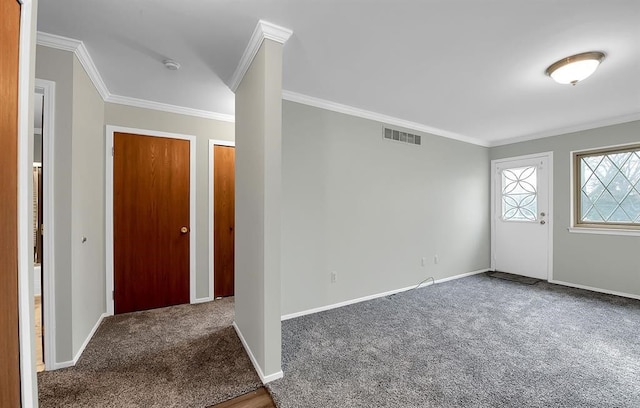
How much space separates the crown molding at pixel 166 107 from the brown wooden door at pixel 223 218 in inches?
15.4

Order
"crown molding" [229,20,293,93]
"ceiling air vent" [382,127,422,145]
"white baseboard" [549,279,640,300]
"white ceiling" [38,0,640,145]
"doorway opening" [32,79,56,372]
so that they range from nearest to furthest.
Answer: "white ceiling" [38,0,640,145] < "crown molding" [229,20,293,93] < "doorway opening" [32,79,56,372] < "white baseboard" [549,279,640,300] < "ceiling air vent" [382,127,422,145]

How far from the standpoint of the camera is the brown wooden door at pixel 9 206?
2.83ft

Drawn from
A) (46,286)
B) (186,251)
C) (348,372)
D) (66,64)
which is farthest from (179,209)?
(348,372)

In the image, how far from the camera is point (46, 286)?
6.02ft

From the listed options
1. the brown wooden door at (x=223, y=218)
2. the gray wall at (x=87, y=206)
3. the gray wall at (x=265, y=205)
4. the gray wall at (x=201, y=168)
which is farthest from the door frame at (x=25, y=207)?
the brown wooden door at (x=223, y=218)

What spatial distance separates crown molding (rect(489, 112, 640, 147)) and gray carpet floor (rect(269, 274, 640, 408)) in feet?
7.74

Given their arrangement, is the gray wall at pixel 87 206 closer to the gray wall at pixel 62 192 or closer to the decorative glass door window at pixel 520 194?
the gray wall at pixel 62 192

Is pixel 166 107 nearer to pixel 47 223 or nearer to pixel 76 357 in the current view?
pixel 47 223

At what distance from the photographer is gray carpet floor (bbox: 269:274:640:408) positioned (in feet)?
5.38

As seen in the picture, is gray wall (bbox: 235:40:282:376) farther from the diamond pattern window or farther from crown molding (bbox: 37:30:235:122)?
the diamond pattern window

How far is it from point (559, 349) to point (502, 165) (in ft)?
11.1

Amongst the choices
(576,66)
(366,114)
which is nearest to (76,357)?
(366,114)

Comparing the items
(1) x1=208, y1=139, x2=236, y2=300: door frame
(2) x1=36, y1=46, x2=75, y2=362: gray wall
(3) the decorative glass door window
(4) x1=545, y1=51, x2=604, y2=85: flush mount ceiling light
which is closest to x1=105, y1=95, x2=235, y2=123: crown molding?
(1) x1=208, y1=139, x2=236, y2=300: door frame

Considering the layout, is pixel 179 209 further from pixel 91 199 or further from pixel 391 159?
pixel 391 159
